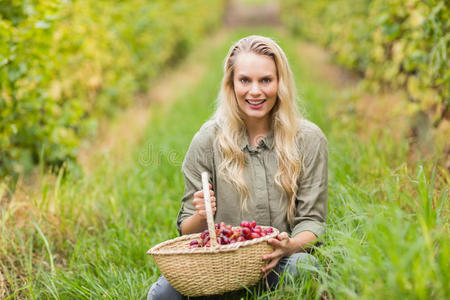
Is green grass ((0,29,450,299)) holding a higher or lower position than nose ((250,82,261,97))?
lower

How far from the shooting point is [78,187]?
11.6ft

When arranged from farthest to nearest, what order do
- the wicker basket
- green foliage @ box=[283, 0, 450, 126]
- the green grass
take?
green foliage @ box=[283, 0, 450, 126], the wicker basket, the green grass

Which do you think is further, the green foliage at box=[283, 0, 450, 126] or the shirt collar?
the green foliage at box=[283, 0, 450, 126]

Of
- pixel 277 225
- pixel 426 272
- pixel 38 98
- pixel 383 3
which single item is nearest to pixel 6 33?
pixel 38 98

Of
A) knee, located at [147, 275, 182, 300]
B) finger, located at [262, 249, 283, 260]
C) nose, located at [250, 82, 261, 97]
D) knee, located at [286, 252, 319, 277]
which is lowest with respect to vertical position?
knee, located at [147, 275, 182, 300]

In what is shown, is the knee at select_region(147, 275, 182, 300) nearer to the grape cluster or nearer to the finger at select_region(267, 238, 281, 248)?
the grape cluster

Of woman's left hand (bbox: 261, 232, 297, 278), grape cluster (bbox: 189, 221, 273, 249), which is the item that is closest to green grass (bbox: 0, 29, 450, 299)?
woman's left hand (bbox: 261, 232, 297, 278)

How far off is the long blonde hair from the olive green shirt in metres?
0.03

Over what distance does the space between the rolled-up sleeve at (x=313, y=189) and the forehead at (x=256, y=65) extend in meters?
0.39

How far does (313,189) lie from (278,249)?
434mm

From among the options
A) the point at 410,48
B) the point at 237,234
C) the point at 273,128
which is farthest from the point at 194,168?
the point at 410,48

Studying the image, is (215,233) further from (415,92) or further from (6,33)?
(415,92)

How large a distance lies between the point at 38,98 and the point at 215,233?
2445 mm

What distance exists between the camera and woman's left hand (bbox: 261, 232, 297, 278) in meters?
2.04
